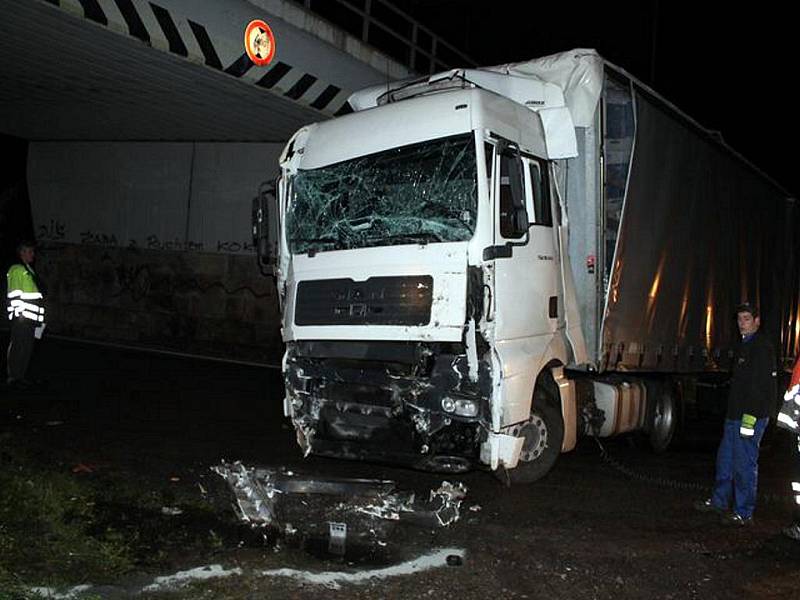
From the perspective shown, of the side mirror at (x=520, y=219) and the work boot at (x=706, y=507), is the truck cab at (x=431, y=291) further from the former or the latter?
the work boot at (x=706, y=507)

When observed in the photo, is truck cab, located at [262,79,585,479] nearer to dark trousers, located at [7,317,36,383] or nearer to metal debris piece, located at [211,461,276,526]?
metal debris piece, located at [211,461,276,526]

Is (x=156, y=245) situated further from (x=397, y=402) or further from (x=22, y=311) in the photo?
(x=397, y=402)

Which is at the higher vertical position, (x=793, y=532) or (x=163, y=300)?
(x=163, y=300)

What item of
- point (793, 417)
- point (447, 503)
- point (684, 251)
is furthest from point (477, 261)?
point (684, 251)

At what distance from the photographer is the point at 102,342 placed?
14438mm

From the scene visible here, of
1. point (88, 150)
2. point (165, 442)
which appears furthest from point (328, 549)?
point (88, 150)

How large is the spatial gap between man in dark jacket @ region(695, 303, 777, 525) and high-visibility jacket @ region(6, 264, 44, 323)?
7547mm

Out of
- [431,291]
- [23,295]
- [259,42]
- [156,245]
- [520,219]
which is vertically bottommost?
[23,295]

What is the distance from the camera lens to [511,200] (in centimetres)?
527

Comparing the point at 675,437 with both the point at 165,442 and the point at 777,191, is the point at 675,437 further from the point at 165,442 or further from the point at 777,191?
the point at 165,442

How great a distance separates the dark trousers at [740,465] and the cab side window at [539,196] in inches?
81.7

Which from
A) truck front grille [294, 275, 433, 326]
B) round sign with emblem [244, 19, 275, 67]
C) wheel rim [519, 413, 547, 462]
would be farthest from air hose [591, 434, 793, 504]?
round sign with emblem [244, 19, 275, 67]

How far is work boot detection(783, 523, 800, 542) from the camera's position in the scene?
202 inches

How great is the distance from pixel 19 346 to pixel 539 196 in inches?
257
